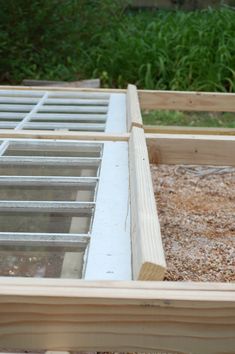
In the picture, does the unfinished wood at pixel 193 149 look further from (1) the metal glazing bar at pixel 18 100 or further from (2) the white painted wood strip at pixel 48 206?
(1) the metal glazing bar at pixel 18 100

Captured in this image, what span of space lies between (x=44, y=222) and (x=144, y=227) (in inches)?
16.3

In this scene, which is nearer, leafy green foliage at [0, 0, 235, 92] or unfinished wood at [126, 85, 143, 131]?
unfinished wood at [126, 85, 143, 131]

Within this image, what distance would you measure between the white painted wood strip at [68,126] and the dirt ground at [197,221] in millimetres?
907

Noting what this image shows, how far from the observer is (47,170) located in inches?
94.8

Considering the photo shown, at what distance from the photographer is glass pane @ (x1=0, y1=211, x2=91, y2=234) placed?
71.3 inches

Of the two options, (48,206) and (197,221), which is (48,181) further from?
(197,221)

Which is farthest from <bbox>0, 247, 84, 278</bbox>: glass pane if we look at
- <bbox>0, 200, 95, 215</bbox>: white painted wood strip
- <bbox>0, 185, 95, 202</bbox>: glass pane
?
<bbox>0, 185, 95, 202</bbox>: glass pane

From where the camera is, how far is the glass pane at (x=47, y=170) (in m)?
2.36

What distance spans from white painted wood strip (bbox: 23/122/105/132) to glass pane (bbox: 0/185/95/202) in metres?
1.09

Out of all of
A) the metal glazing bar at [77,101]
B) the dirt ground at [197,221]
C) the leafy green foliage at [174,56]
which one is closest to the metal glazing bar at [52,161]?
the dirt ground at [197,221]

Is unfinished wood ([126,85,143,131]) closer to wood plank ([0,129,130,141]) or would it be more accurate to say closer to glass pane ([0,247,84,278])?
wood plank ([0,129,130,141])

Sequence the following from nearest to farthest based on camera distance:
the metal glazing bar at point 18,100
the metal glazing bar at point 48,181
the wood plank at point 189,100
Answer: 1. the metal glazing bar at point 48,181
2. the metal glazing bar at point 18,100
3. the wood plank at point 189,100

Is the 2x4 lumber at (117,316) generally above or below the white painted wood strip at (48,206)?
below

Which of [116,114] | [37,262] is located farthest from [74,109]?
[37,262]
